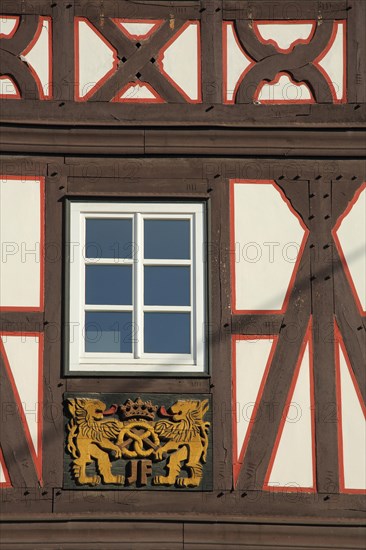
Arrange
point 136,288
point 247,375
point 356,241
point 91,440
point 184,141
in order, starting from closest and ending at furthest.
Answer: point 91,440 < point 247,375 < point 136,288 < point 356,241 < point 184,141

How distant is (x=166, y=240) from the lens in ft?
50.7

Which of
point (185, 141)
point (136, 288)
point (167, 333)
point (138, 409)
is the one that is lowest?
point (138, 409)

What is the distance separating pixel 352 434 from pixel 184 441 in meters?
1.36

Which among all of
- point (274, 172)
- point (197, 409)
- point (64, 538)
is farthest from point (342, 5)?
point (64, 538)

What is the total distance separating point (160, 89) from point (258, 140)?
935 mm

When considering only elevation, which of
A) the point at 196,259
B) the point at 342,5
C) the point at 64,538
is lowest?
the point at 64,538

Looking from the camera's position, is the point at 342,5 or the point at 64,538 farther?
the point at 342,5

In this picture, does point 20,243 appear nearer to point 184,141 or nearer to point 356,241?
point 184,141

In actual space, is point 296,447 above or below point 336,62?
below

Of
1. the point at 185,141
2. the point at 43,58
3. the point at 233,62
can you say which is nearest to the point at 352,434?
the point at 185,141

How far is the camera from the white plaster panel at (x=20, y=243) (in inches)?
601

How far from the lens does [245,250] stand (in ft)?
50.8

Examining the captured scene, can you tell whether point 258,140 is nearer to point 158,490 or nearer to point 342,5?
point 342,5

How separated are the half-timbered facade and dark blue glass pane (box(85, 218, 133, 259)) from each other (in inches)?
0.7
